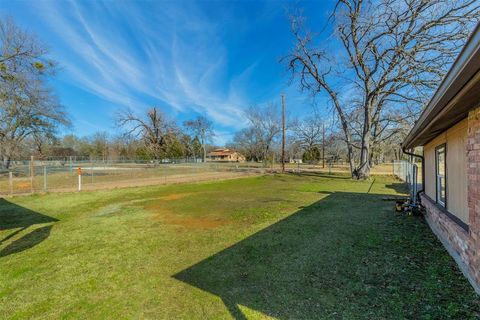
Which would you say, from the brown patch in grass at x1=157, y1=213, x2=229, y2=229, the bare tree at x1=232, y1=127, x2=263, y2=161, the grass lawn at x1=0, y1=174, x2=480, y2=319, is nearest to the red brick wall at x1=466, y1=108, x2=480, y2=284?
the grass lawn at x1=0, y1=174, x2=480, y2=319

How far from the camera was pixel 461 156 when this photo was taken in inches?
159

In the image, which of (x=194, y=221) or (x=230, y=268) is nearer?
(x=230, y=268)

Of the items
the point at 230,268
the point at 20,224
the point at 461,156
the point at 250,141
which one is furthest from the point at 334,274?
the point at 250,141

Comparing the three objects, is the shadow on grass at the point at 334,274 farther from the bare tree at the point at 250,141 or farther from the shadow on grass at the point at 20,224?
the bare tree at the point at 250,141

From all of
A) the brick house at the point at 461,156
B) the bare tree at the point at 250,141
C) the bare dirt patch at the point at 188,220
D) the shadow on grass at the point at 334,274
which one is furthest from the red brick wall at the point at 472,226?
the bare tree at the point at 250,141

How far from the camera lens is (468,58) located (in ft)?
5.60

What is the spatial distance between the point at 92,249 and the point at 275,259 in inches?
132

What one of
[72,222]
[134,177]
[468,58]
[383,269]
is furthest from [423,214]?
[134,177]

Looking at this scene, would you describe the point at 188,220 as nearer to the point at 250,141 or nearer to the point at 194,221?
the point at 194,221

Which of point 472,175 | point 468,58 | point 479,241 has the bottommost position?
point 479,241

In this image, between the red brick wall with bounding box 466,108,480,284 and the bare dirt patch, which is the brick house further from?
the bare dirt patch

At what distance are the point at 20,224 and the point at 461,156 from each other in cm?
966

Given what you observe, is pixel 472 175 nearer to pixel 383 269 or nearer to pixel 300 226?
pixel 383 269

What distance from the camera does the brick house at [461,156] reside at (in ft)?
6.70
